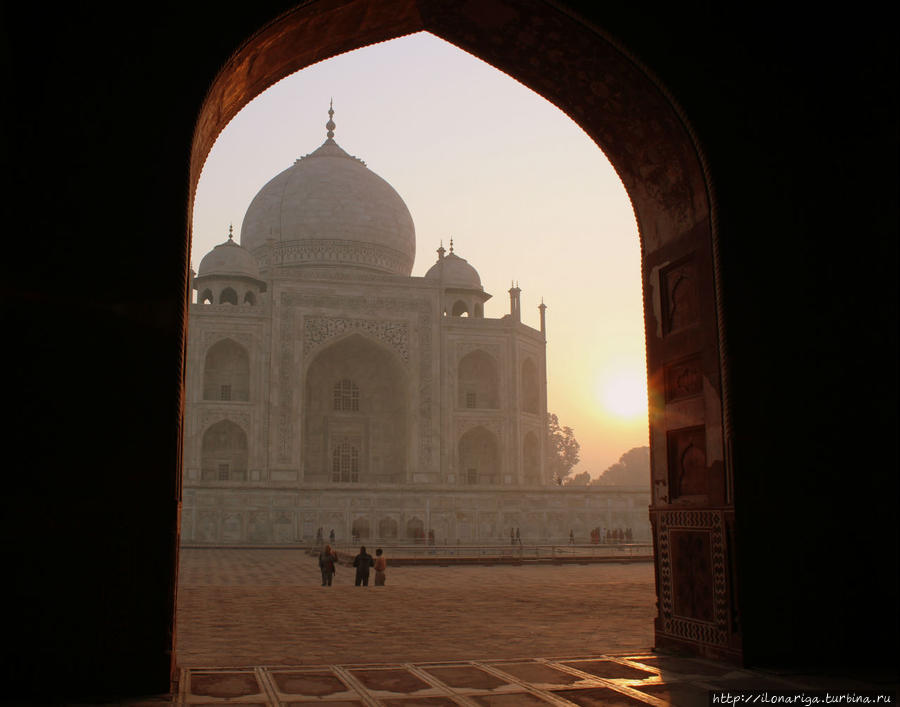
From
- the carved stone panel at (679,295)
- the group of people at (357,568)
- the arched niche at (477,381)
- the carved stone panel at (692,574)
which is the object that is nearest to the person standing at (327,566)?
the group of people at (357,568)

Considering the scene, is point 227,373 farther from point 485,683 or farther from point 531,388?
point 485,683

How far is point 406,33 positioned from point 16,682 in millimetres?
4028

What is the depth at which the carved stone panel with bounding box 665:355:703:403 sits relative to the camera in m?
4.98

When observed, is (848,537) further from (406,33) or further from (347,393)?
(347,393)

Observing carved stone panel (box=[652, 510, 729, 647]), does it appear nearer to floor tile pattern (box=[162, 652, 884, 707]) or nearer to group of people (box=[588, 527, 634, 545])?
floor tile pattern (box=[162, 652, 884, 707])

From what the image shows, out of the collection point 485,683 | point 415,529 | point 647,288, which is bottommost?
point 485,683

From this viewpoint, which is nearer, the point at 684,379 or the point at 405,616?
the point at 684,379

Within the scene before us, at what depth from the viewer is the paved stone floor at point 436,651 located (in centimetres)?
382

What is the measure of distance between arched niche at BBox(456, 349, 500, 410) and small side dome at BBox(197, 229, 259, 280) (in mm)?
8110

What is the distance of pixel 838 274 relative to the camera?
4785 millimetres

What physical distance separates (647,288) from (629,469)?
72.0m

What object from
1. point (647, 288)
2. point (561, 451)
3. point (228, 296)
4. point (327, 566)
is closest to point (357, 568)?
point (327, 566)

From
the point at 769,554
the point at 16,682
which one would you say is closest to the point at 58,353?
the point at 16,682

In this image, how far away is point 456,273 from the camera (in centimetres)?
3400
